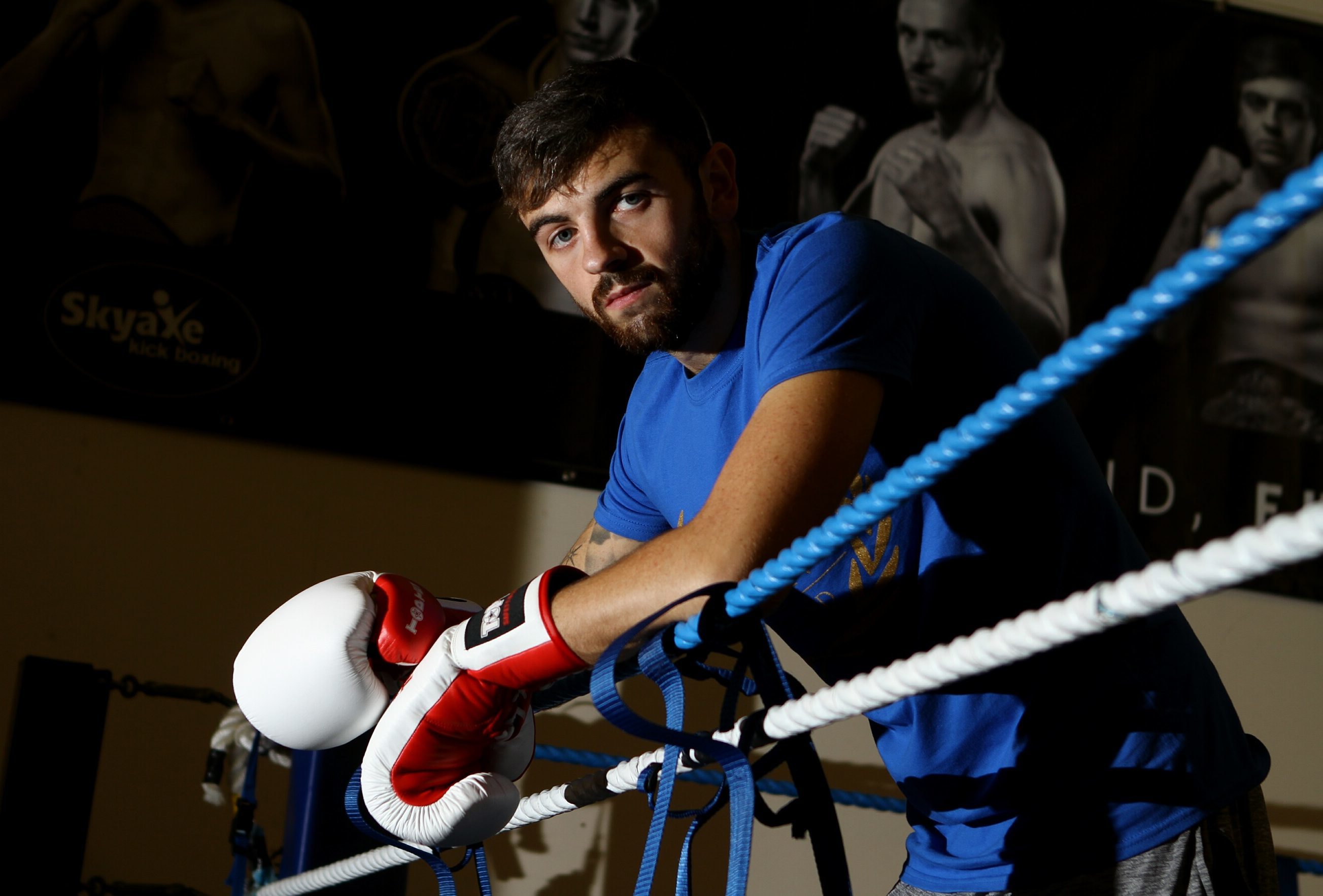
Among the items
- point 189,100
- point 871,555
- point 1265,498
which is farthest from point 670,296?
point 1265,498

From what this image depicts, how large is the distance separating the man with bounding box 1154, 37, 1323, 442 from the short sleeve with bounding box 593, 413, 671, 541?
5.99 feet

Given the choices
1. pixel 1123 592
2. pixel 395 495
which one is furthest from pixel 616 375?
pixel 1123 592

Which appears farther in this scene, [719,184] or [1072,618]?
[719,184]

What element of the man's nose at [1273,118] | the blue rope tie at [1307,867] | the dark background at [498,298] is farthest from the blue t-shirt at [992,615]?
the man's nose at [1273,118]

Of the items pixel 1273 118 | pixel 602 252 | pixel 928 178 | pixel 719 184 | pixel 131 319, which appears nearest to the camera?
pixel 602 252

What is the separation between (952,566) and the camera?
0.86 meters

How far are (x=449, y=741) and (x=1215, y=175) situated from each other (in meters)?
2.53

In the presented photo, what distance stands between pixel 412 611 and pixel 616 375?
1422 millimetres

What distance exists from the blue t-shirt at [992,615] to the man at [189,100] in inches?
64.4

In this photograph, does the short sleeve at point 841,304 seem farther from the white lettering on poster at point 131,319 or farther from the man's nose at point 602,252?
the white lettering on poster at point 131,319

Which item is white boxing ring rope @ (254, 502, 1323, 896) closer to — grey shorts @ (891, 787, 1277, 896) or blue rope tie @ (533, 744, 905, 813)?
grey shorts @ (891, 787, 1277, 896)

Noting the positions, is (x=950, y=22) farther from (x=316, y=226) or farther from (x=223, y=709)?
(x=223, y=709)

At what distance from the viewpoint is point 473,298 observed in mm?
2289

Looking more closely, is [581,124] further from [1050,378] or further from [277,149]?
[277,149]
